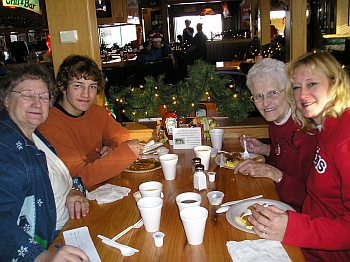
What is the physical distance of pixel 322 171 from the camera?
1.46 meters

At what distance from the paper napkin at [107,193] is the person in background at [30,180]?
0.19 ft

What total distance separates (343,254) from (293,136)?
0.72 meters

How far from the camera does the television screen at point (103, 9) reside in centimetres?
738

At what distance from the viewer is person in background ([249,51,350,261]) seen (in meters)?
1.27

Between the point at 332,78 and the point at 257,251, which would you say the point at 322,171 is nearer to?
the point at 332,78

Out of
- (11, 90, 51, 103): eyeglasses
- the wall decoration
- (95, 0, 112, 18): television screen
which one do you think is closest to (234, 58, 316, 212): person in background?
(11, 90, 51, 103): eyeglasses

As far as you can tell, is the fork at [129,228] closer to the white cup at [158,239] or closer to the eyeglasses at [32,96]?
the white cup at [158,239]

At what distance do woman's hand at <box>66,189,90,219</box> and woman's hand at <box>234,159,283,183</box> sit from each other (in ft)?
2.57

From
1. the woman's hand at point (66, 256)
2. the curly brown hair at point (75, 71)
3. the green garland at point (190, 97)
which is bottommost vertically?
the woman's hand at point (66, 256)

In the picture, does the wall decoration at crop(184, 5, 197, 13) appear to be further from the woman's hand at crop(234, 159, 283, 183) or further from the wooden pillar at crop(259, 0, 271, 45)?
the woman's hand at crop(234, 159, 283, 183)

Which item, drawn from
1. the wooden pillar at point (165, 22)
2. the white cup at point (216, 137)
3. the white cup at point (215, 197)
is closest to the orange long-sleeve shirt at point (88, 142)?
the white cup at point (215, 197)

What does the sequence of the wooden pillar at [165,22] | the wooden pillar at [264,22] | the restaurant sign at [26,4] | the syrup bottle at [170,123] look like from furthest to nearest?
the wooden pillar at [165,22]
the wooden pillar at [264,22]
the restaurant sign at [26,4]
the syrup bottle at [170,123]

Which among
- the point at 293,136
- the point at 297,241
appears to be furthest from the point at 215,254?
the point at 293,136

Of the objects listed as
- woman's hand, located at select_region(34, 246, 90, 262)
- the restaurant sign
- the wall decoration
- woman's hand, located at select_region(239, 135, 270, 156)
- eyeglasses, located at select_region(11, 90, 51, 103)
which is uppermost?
the wall decoration
